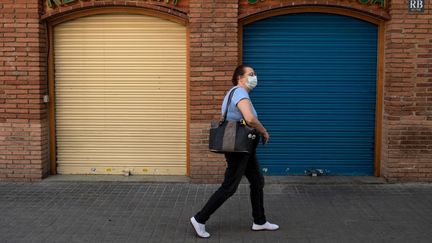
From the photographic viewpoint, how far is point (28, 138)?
8266mm

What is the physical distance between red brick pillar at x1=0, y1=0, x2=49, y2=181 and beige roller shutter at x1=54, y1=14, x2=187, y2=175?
420 mm

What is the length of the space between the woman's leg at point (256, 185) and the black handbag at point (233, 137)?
0.29m

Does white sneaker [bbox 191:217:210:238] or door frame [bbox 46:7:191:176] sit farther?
door frame [bbox 46:7:191:176]

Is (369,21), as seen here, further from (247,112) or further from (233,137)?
(233,137)

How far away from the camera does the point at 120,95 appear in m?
8.55

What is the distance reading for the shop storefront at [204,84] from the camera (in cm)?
802

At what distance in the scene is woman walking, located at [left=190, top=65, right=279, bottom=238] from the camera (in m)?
5.56

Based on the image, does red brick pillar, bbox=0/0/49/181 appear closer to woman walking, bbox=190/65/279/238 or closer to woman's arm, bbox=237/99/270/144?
woman walking, bbox=190/65/279/238

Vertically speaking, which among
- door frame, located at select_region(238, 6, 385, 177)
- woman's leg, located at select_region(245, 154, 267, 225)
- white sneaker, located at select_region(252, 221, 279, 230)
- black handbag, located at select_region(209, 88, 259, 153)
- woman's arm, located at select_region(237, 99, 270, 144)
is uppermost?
door frame, located at select_region(238, 6, 385, 177)

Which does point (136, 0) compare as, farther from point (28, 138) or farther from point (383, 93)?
point (383, 93)

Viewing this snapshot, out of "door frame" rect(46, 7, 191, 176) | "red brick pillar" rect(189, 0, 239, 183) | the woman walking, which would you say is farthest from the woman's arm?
"door frame" rect(46, 7, 191, 176)

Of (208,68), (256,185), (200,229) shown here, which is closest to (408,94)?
(208,68)

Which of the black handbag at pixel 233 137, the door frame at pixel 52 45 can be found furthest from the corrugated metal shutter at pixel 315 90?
the black handbag at pixel 233 137

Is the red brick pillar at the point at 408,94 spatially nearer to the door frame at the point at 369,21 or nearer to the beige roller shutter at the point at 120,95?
the door frame at the point at 369,21
